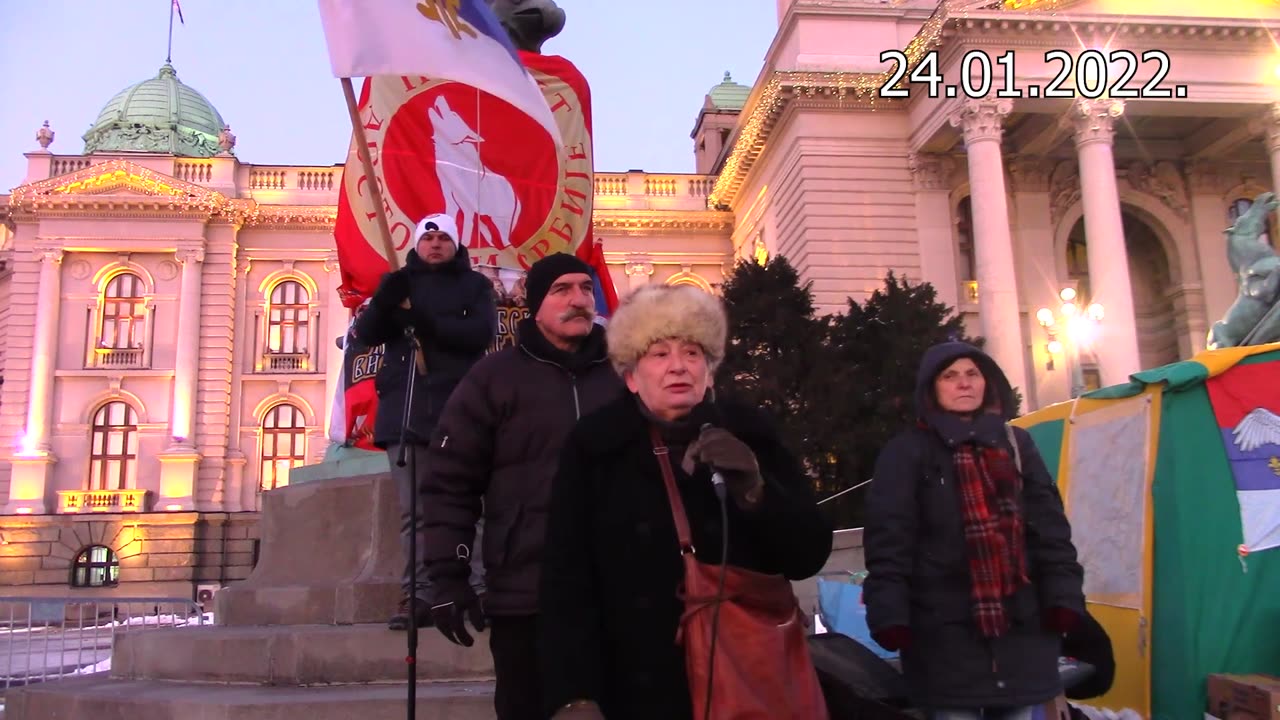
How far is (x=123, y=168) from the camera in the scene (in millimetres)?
33156

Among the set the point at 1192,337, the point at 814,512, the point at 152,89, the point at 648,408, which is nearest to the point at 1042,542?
the point at 814,512

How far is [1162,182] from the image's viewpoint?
29.1 meters

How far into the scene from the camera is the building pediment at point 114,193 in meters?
32.8

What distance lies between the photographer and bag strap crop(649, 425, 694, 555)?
2535 millimetres

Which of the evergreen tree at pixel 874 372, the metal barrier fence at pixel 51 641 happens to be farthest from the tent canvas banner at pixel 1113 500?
the evergreen tree at pixel 874 372

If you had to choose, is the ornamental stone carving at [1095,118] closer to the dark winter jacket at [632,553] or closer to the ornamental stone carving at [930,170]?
the ornamental stone carving at [930,170]

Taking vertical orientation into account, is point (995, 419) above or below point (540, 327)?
below

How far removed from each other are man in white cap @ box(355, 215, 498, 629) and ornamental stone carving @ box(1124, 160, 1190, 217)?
28.8m

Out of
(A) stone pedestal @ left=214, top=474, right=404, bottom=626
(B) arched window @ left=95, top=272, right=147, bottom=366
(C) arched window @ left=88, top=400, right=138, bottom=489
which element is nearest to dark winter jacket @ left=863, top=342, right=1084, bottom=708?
(A) stone pedestal @ left=214, top=474, right=404, bottom=626

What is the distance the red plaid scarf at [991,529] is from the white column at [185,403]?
107 feet

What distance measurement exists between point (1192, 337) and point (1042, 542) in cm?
2815

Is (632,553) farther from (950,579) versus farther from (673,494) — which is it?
(950,579)

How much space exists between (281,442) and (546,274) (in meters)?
33.0

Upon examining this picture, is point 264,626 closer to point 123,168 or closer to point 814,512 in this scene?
point 814,512
